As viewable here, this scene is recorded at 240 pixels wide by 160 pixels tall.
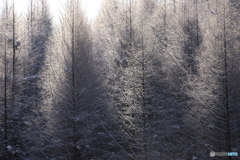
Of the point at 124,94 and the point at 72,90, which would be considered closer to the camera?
the point at 124,94

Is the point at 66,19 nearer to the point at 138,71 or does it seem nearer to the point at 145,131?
the point at 138,71

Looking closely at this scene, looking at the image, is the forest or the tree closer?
the forest

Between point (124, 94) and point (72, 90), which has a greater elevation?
point (72, 90)

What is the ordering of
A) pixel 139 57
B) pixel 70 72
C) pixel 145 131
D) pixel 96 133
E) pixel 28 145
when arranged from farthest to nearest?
pixel 96 133, pixel 28 145, pixel 70 72, pixel 139 57, pixel 145 131

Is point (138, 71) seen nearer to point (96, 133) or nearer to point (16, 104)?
point (96, 133)

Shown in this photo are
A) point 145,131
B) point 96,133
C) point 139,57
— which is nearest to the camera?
point 145,131

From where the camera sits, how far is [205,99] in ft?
28.8

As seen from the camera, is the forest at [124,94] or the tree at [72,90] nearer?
the forest at [124,94]

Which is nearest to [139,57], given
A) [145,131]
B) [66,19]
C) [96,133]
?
[145,131]

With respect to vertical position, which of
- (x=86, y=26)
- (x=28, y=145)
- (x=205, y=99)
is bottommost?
(x=28, y=145)

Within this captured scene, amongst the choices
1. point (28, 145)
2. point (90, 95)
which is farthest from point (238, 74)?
point (28, 145)

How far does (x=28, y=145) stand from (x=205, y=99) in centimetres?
1130

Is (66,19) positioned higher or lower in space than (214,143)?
higher

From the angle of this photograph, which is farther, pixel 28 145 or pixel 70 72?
pixel 28 145
